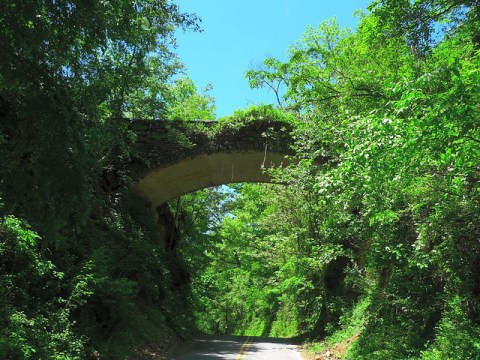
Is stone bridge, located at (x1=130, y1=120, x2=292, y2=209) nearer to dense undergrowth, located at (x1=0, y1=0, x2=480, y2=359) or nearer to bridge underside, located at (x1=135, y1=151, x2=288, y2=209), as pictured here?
bridge underside, located at (x1=135, y1=151, x2=288, y2=209)

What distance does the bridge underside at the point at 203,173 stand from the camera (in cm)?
1636

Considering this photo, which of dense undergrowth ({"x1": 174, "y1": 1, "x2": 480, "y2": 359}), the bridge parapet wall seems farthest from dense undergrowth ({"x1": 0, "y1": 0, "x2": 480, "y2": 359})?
the bridge parapet wall

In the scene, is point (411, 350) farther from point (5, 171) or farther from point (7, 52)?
point (7, 52)

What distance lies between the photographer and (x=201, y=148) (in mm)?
16125

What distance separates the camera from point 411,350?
7.51m

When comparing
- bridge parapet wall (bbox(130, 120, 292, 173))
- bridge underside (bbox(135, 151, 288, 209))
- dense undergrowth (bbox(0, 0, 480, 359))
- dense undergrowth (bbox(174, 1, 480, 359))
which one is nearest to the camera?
dense undergrowth (bbox(0, 0, 480, 359))

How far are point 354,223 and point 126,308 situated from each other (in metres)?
5.83

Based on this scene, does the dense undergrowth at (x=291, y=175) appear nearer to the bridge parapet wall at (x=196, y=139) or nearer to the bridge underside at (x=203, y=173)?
the bridge parapet wall at (x=196, y=139)

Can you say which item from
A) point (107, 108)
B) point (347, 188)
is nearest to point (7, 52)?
point (107, 108)

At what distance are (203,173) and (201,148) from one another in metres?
1.60

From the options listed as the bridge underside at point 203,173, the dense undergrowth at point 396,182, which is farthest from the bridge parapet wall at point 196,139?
the dense undergrowth at point 396,182

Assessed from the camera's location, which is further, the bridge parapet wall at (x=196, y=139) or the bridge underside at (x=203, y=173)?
the bridge underside at (x=203, y=173)

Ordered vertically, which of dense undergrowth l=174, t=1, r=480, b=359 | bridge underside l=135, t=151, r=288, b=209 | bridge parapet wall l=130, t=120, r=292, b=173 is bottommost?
dense undergrowth l=174, t=1, r=480, b=359

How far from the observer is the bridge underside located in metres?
16.4
